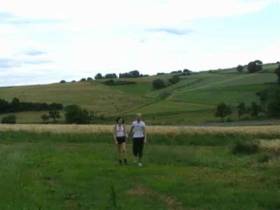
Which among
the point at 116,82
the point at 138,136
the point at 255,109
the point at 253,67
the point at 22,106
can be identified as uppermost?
the point at 253,67

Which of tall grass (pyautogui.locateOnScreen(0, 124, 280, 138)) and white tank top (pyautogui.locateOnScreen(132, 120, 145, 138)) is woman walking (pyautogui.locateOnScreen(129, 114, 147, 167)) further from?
tall grass (pyautogui.locateOnScreen(0, 124, 280, 138))

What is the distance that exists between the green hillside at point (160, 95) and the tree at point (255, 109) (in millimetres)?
3734

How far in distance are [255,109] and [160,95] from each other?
998 inches

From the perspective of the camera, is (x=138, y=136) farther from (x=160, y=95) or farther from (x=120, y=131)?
(x=160, y=95)

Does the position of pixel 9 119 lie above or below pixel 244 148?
below

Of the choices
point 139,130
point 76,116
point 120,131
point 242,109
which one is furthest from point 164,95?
point 139,130

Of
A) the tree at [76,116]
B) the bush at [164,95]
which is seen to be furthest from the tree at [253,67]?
the tree at [76,116]

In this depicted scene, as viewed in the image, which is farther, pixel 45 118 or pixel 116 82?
pixel 116 82

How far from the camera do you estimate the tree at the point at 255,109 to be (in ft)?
320

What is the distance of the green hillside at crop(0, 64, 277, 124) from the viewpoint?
99812 mm

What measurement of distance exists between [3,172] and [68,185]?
4.27m

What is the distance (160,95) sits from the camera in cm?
12012

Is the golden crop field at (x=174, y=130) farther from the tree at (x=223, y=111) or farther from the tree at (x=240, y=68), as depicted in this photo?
the tree at (x=240, y=68)

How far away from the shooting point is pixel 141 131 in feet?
92.1
